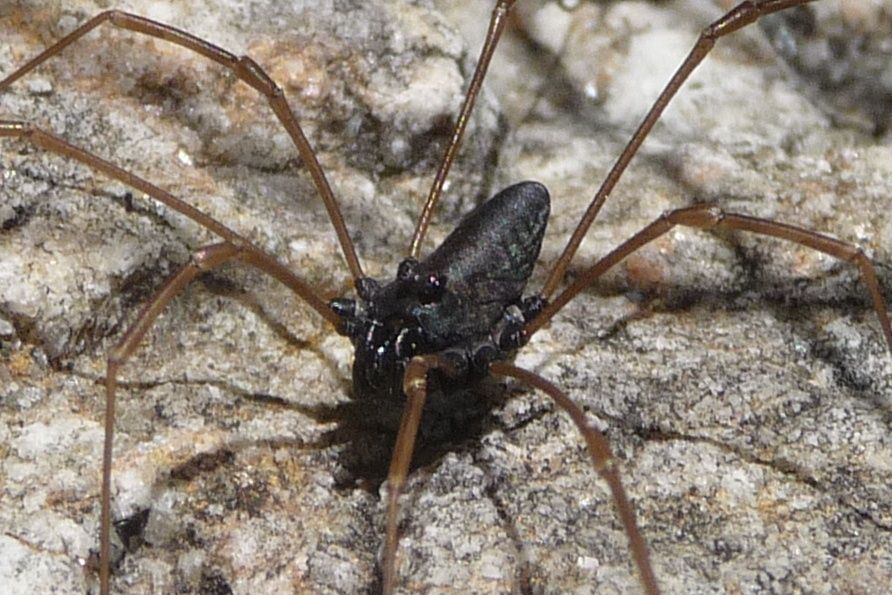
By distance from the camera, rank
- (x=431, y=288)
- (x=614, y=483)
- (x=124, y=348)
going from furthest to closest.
A: (x=431, y=288) → (x=124, y=348) → (x=614, y=483)

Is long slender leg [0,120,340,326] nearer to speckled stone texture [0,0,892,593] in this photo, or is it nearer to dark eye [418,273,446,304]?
speckled stone texture [0,0,892,593]

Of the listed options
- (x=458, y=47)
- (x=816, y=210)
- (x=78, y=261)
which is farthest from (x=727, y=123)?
(x=78, y=261)

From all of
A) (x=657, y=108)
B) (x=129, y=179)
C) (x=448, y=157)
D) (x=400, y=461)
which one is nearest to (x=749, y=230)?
(x=657, y=108)

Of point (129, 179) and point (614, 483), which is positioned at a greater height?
point (129, 179)

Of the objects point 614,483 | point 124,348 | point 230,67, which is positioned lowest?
point 614,483

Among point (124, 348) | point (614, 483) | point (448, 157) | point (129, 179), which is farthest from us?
point (448, 157)

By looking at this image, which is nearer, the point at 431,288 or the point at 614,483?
the point at 614,483

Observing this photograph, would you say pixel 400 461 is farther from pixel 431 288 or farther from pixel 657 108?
pixel 657 108
